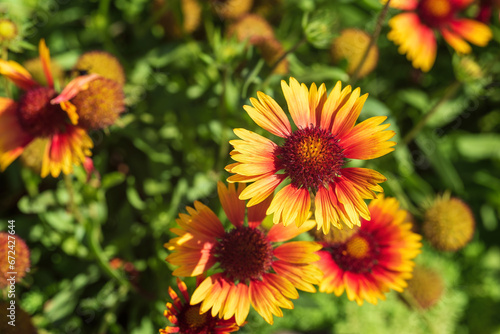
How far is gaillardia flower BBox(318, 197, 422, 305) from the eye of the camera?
1245mm

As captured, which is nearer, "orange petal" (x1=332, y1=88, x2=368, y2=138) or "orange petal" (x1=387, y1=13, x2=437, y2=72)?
"orange petal" (x1=332, y1=88, x2=368, y2=138)

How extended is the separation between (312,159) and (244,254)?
0.31 meters

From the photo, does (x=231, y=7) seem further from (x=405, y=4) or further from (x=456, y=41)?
(x=456, y=41)

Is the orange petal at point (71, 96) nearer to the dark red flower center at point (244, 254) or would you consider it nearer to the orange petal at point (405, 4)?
the dark red flower center at point (244, 254)

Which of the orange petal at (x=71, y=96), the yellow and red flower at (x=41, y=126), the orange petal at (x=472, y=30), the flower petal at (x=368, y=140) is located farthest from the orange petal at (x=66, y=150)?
the orange petal at (x=472, y=30)

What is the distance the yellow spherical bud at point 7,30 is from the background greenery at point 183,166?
3 cm

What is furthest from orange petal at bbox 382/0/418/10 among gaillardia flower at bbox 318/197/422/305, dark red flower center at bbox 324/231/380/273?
dark red flower center at bbox 324/231/380/273

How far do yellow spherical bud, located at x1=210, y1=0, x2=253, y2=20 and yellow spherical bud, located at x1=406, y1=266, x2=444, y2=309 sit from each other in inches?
50.9

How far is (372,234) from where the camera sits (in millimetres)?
1399

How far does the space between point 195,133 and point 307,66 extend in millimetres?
644

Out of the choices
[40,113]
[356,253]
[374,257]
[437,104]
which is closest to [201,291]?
[356,253]

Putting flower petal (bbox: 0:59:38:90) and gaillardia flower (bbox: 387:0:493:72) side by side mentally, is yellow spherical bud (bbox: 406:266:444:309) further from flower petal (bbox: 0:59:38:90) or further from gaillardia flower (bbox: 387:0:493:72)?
flower petal (bbox: 0:59:38:90)

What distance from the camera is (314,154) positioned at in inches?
43.1

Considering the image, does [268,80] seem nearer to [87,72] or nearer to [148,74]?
[87,72]
